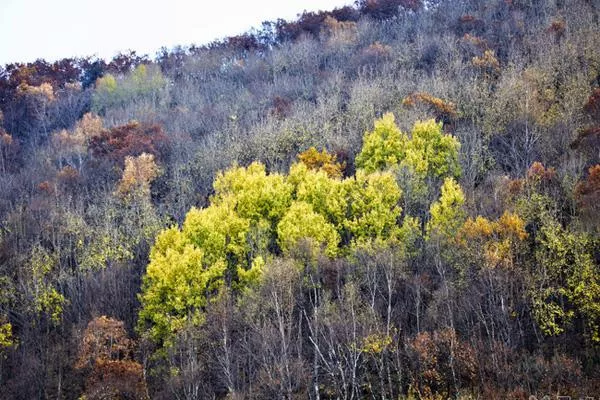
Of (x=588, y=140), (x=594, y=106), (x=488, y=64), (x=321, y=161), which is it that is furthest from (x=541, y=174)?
(x=488, y=64)

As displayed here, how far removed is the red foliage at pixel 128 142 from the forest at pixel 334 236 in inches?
7.8

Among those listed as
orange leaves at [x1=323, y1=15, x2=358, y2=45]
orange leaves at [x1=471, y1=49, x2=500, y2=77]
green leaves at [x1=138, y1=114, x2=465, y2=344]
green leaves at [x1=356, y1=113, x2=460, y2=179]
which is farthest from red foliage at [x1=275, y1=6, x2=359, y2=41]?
green leaves at [x1=138, y1=114, x2=465, y2=344]

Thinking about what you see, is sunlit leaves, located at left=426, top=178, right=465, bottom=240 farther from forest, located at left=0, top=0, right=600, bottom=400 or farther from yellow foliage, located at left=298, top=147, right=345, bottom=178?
yellow foliage, located at left=298, top=147, right=345, bottom=178

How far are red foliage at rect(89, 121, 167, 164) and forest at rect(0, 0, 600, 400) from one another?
7.8 inches

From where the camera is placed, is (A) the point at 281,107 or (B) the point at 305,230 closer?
(B) the point at 305,230

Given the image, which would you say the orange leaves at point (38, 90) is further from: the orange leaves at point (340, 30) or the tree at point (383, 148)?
the tree at point (383, 148)

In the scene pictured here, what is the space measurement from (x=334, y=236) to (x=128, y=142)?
83.9 feet

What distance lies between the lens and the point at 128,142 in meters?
50.5

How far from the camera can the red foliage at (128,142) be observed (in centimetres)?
4956

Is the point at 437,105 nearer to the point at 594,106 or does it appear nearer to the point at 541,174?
the point at 594,106

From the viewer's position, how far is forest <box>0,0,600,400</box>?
25.2m

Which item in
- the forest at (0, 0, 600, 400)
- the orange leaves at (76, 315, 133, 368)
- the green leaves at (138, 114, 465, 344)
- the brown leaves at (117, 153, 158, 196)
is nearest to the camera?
the forest at (0, 0, 600, 400)

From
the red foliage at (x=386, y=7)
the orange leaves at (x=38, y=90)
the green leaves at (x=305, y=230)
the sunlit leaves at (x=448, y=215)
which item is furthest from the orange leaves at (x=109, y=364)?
the red foliage at (x=386, y=7)

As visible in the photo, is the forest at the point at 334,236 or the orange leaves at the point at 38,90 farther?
the orange leaves at the point at 38,90
